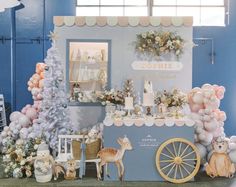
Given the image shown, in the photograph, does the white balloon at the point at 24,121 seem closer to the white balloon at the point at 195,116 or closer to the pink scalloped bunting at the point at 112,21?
the pink scalloped bunting at the point at 112,21

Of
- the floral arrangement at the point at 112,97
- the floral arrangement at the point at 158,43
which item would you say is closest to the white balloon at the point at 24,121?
the floral arrangement at the point at 112,97

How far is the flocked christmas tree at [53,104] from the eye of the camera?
5730 mm

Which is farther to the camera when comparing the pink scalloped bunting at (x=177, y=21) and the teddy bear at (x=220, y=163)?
the pink scalloped bunting at (x=177, y=21)

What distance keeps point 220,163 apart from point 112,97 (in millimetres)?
1890

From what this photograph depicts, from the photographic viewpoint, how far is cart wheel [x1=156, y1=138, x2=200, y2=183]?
205 inches

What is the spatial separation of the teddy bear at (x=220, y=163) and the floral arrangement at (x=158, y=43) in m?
1.80

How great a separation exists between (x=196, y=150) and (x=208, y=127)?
623 millimetres

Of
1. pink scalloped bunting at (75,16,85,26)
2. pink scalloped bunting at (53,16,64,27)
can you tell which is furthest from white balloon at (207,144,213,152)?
pink scalloped bunting at (53,16,64,27)

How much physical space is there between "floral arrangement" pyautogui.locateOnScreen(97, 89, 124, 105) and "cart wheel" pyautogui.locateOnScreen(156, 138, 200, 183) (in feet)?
4.15

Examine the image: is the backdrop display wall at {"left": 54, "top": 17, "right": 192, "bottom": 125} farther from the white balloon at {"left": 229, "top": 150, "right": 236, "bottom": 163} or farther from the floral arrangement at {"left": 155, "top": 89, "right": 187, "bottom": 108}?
the white balloon at {"left": 229, "top": 150, "right": 236, "bottom": 163}

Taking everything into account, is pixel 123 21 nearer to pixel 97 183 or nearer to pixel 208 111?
pixel 208 111

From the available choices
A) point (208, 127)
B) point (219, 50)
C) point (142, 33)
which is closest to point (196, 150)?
point (208, 127)

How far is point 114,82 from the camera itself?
6.64m

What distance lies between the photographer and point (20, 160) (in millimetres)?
5391
